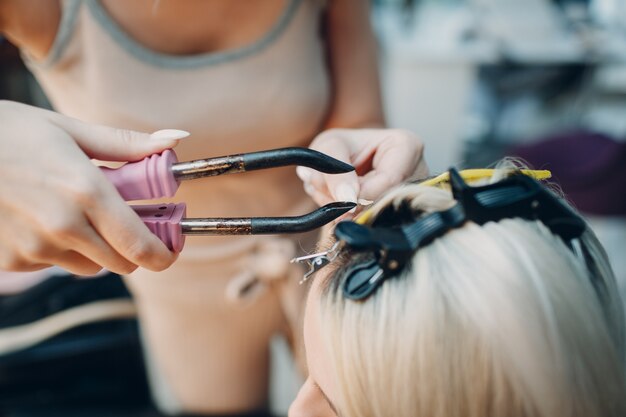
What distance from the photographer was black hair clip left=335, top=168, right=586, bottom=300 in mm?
385

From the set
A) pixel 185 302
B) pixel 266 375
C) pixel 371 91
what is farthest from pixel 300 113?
pixel 266 375

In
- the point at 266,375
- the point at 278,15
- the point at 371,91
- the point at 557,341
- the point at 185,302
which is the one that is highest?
the point at 278,15

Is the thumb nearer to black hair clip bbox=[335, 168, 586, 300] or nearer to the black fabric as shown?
black hair clip bbox=[335, 168, 586, 300]

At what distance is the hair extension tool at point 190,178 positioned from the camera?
390 millimetres

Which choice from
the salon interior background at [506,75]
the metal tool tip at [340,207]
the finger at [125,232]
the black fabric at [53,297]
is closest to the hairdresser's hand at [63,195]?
the finger at [125,232]

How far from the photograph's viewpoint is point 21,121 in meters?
0.37

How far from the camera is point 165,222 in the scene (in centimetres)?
40

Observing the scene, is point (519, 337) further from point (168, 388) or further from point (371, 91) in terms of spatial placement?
point (168, 388)

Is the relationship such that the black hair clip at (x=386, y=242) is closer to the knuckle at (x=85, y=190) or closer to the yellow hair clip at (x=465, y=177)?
the yellow hair clip at (x=465, y=177)

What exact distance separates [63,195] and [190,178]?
8 cm

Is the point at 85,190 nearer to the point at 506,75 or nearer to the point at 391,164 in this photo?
the point at 391,164

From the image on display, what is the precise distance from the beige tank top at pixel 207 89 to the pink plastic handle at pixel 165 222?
6.5 inches

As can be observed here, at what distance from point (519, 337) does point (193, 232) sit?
0.75 feet

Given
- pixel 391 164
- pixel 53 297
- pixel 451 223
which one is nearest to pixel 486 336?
pixel 451 223
